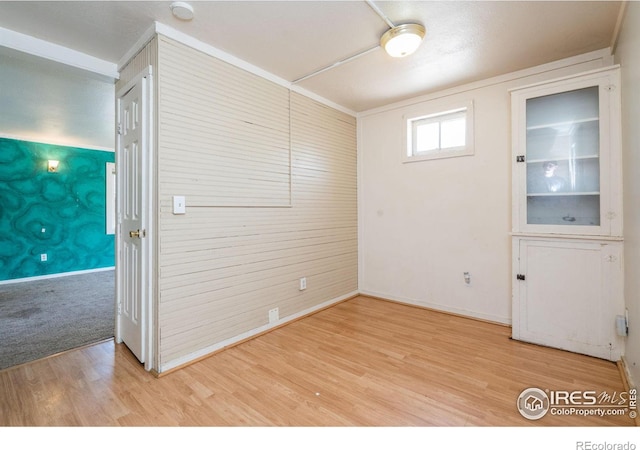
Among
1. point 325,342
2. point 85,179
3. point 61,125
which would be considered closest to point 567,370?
point 325,342

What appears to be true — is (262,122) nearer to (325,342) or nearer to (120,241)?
(120,241)

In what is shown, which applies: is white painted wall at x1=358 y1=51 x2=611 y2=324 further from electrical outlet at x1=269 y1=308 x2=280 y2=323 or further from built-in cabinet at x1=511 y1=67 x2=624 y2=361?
electrical outlet at x1=269 y1=308 x2=280 y2=323

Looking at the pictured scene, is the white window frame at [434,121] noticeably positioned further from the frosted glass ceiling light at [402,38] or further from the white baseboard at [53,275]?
the white baseboard at [53,275]

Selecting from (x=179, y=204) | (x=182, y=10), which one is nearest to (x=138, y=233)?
→ (x=179, y=204)

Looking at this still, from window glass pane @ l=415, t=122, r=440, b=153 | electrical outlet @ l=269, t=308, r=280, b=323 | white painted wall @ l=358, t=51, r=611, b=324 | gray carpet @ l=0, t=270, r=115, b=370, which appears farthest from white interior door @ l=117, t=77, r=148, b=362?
window glass pane @ l=415, t=122, r=440, b=153

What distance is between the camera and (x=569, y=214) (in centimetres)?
249

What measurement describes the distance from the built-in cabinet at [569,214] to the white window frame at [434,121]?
565 mm

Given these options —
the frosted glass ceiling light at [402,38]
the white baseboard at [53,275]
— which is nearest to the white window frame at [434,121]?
the frosted glass ceiling light at [402,38]

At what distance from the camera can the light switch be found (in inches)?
86.1

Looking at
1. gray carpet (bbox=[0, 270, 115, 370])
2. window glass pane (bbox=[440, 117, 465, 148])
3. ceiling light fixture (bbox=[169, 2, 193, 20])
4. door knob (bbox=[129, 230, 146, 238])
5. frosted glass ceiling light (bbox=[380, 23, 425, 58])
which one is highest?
ceiling light fixture (bbox=[169, 2, 193, 20])

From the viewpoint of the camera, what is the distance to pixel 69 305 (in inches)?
148

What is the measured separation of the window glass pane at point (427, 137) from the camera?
353cm

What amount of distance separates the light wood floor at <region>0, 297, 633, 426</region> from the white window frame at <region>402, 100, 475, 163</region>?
1.95m

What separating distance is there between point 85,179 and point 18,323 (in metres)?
3.56
